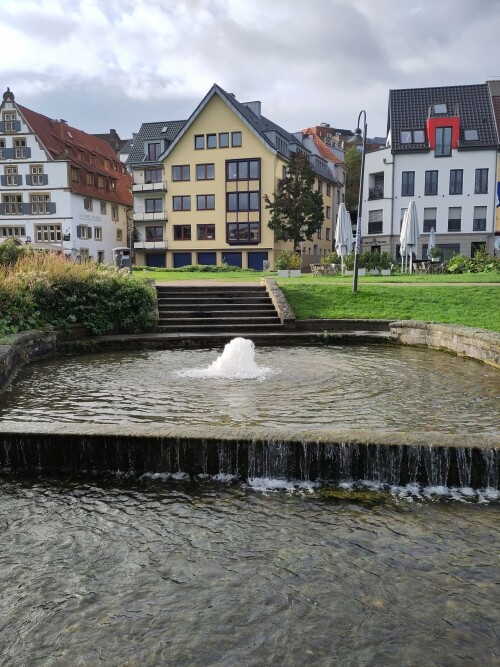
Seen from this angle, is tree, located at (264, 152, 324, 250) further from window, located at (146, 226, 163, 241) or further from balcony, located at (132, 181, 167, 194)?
window, located at (146, 226, 163, 241)

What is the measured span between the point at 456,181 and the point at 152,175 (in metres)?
28.5

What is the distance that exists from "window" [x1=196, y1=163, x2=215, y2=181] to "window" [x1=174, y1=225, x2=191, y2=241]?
15.4ft

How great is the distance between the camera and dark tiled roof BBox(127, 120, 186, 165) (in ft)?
185

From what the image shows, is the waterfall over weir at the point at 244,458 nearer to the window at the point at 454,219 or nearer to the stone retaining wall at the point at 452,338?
the stone retaining wall at the point at 452,338

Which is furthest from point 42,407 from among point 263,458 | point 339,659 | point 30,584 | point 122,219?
point 122,219

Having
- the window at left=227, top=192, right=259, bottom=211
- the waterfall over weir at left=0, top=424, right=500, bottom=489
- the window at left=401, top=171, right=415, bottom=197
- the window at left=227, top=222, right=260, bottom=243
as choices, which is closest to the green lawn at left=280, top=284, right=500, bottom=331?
the waterfall over weir at left=0, top=424, right=500, bottom=489

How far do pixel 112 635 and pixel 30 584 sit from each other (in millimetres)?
824

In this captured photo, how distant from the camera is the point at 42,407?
7836mm

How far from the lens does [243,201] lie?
5297cm

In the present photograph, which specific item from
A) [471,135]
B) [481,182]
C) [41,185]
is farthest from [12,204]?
[481,182]

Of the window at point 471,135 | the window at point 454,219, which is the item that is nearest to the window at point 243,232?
the window at point 454,219

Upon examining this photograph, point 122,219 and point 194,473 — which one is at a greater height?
point 122,219

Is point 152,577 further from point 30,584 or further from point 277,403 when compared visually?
point 277,403

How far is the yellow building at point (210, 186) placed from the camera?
51.8 meters
